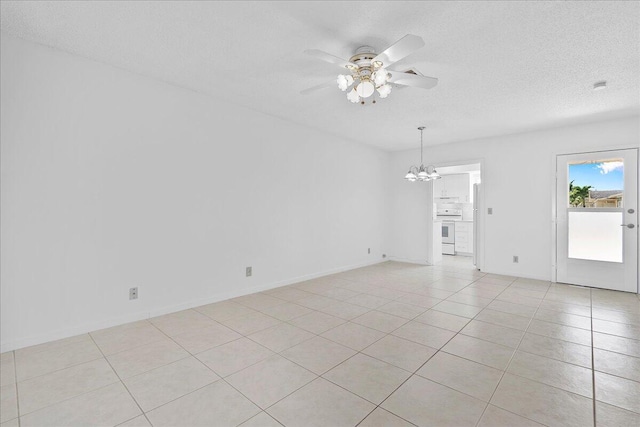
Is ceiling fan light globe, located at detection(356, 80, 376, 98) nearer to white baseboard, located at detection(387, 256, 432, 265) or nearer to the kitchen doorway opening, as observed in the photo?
white baseboard, located at detection(387, 256, 432, 265)

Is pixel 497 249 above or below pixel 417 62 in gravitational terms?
below

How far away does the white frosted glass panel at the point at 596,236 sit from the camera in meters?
4.34

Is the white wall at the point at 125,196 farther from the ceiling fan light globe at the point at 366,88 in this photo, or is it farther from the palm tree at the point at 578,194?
the palm tree at the point at 578,194

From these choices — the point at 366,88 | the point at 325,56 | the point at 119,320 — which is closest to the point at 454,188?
the point at 366,88

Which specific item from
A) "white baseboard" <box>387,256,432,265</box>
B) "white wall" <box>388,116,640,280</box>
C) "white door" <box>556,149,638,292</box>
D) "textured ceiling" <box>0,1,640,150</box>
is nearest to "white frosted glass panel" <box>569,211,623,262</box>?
"white door" <box>556,149,638,292</box>

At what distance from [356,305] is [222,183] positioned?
7.60 feet

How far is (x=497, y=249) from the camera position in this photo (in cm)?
541

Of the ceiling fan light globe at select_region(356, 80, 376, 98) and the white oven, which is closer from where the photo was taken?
the ceiling fan light globe at select_region(356, 80, 376, 98)

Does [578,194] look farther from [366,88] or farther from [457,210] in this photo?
[366,88]

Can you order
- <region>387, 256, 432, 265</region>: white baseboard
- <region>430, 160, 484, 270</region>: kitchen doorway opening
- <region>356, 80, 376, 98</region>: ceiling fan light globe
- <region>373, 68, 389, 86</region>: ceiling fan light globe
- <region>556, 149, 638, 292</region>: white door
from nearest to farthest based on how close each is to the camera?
1. <region>373, 68, 389, 86</region>: ceiling fan light globe
2. <region>356, 80, 376, 98</region>: ceiling fan light globe
3. <region>556, 149, 638, 292</region>: white door
4. <region>387, 256, 432, 265</region>: white baseboard
5. <region>430, 160, 484, 270</region>: kitchen doorway opening

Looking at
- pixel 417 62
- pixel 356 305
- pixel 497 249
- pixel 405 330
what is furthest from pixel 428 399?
pixel 497 249

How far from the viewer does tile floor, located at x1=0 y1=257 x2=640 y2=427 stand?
1701mm

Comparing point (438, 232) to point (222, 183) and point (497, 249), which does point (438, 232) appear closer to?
point (497, 249)

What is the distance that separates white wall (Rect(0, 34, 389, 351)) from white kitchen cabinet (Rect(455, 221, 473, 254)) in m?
4.93
